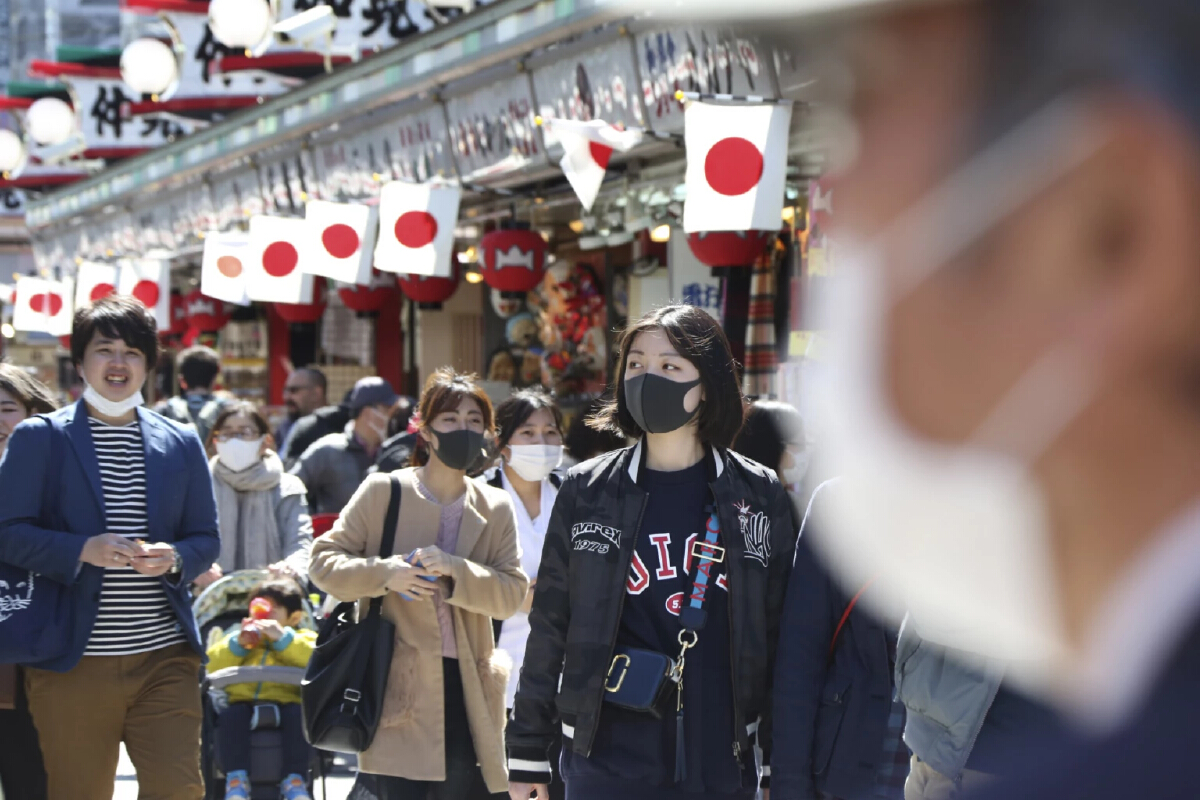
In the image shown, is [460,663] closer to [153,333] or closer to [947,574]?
[153,333]

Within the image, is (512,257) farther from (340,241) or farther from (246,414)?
(246,414)

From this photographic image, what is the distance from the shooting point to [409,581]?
4.30 m

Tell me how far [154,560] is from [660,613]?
181 cm

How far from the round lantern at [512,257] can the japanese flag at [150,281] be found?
629 centimetres

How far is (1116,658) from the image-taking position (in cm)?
75

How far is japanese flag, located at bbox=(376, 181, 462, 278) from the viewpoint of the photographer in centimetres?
959

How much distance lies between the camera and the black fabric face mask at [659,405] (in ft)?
11.9

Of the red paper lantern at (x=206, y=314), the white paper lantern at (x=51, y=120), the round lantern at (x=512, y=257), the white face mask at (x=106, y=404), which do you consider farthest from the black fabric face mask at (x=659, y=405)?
the white paper lantern at (x=51, y=120)

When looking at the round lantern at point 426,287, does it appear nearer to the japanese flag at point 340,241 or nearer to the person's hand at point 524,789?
the japanese flag at point 340,241

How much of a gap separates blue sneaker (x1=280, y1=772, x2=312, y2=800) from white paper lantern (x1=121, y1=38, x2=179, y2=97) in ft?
37.4

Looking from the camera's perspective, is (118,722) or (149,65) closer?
(118,722)

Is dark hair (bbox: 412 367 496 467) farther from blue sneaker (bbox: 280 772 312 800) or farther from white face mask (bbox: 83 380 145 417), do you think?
blue sneaker (bbox: 280 772 312 800)

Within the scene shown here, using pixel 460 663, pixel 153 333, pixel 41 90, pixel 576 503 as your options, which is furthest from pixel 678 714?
pixel 41 90

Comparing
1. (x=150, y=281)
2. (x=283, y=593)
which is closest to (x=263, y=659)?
(x=283, y=593)
